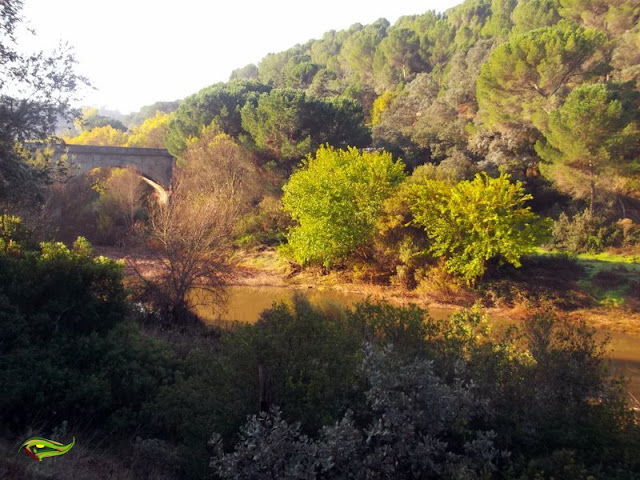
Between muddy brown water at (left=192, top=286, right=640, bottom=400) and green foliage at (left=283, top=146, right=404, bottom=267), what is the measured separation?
8.09ft

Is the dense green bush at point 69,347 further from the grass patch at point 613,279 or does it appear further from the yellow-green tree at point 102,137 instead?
the yellow-green tree at point 102,137

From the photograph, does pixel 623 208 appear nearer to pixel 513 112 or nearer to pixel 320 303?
pixel 513 112

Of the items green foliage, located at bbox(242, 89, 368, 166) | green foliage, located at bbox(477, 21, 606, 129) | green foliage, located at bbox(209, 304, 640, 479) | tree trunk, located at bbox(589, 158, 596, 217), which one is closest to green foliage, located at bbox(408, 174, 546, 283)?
tree trunk, located at bbox(589, 158, 596, 217)

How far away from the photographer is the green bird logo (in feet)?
16.1

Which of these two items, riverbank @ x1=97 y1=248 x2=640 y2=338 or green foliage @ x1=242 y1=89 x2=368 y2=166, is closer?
riverbank @ x1=97 y1=248 x2=640 y2=338

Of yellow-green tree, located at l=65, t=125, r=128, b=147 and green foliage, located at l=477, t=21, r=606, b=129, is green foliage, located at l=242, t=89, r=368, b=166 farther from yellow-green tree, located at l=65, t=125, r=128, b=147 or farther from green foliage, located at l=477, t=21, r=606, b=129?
yellow-green tree, located at l=65, t=125, r=128, b=147

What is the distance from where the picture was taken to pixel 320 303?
544 inches

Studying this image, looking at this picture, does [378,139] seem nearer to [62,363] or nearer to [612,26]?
[612,26]

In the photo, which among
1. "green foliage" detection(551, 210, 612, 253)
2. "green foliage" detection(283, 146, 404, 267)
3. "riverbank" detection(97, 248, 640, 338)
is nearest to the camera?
"riverbank" detection(97, 248, 640, 338)

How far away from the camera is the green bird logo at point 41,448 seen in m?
4.90

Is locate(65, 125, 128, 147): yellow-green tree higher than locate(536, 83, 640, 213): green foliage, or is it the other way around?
locate(65, 125, 128, 147): yellow-green tree

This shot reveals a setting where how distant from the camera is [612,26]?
33219 mm

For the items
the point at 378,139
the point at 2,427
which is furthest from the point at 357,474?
the point at 378,139

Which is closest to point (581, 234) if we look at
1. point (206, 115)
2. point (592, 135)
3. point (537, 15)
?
point (592, 135)
